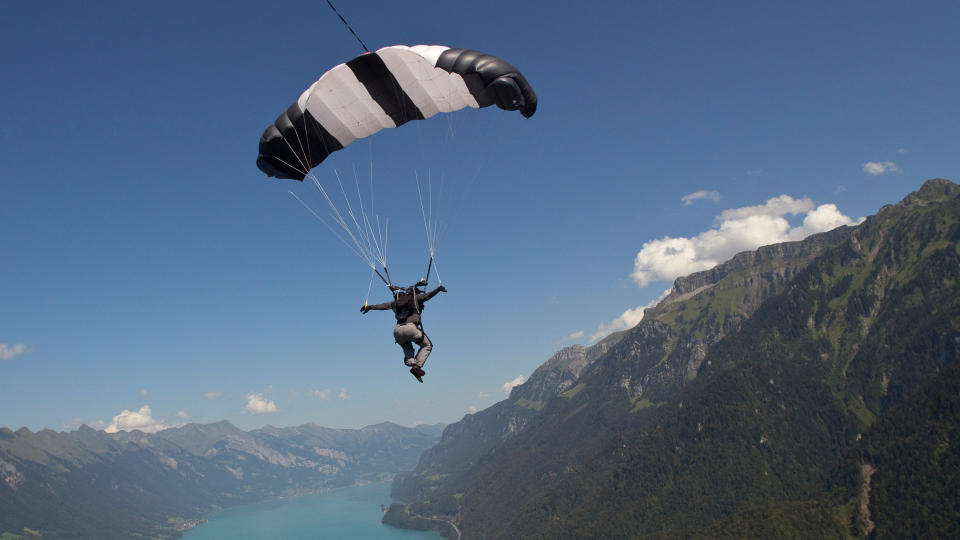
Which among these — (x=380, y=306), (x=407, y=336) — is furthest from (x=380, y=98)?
(x=407, y=336)

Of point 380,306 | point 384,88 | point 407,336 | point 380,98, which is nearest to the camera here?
point 407,336

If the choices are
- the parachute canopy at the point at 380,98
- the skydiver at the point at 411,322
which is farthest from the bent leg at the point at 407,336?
the parachute canopy at the point at 380,98

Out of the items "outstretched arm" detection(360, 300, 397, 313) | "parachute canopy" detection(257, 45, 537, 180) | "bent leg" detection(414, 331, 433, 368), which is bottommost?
"bent leg" detection(414, 331, 433, 368)

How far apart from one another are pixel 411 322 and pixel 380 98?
7165 mm

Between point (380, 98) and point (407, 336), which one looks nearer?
point (407, 336)

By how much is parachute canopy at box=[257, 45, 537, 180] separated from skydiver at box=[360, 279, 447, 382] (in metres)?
5.44

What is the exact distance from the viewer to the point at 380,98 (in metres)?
17.9

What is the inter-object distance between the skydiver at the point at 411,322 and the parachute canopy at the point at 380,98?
17.8 ft

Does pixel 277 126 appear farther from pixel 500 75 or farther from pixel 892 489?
pixel 892 489

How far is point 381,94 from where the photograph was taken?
17.8 m

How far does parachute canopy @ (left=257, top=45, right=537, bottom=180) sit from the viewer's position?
50.2 feet

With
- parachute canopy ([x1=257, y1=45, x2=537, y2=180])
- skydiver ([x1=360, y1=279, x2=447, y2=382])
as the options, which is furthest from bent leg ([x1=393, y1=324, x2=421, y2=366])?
parachute canopy ([x1=257, y1=45, x2=537, y2=180])

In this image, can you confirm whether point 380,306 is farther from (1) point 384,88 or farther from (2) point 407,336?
(1) point 384,88

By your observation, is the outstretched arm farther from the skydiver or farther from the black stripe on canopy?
the black stripe on canopy
